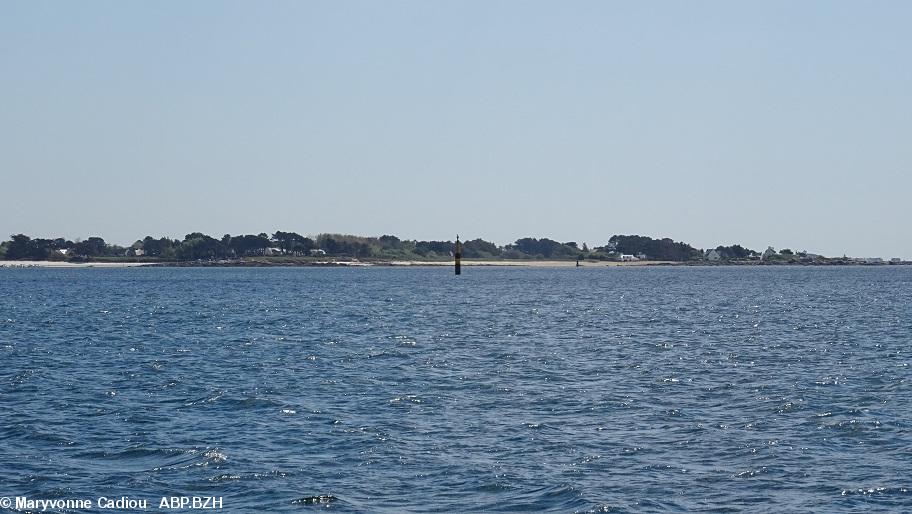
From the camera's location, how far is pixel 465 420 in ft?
108

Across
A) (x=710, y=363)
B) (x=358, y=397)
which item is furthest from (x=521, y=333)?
(x=358, y=397)

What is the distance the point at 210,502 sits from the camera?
22.9 meters

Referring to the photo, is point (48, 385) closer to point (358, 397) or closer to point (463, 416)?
point (358, 397)

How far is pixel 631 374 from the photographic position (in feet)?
148

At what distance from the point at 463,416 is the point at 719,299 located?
101448 mm

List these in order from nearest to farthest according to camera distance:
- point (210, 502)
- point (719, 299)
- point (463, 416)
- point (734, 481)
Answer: point (210, 502), point (734, 481), point (463, 416), point (719, 299)

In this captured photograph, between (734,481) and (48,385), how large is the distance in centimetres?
2802

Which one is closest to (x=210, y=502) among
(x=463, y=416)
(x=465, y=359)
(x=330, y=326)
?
(x=463, y=416)

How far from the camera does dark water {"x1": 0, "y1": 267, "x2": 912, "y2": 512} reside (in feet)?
78.8

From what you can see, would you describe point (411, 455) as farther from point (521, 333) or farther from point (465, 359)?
point (521, 333)

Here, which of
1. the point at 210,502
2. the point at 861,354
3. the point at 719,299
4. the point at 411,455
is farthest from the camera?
the point at 719,299

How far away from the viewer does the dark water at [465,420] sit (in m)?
24.0

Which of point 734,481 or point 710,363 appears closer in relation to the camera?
point 734,481

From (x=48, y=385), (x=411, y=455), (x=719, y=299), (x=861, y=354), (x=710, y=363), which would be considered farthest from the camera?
(x=719, y=299)
